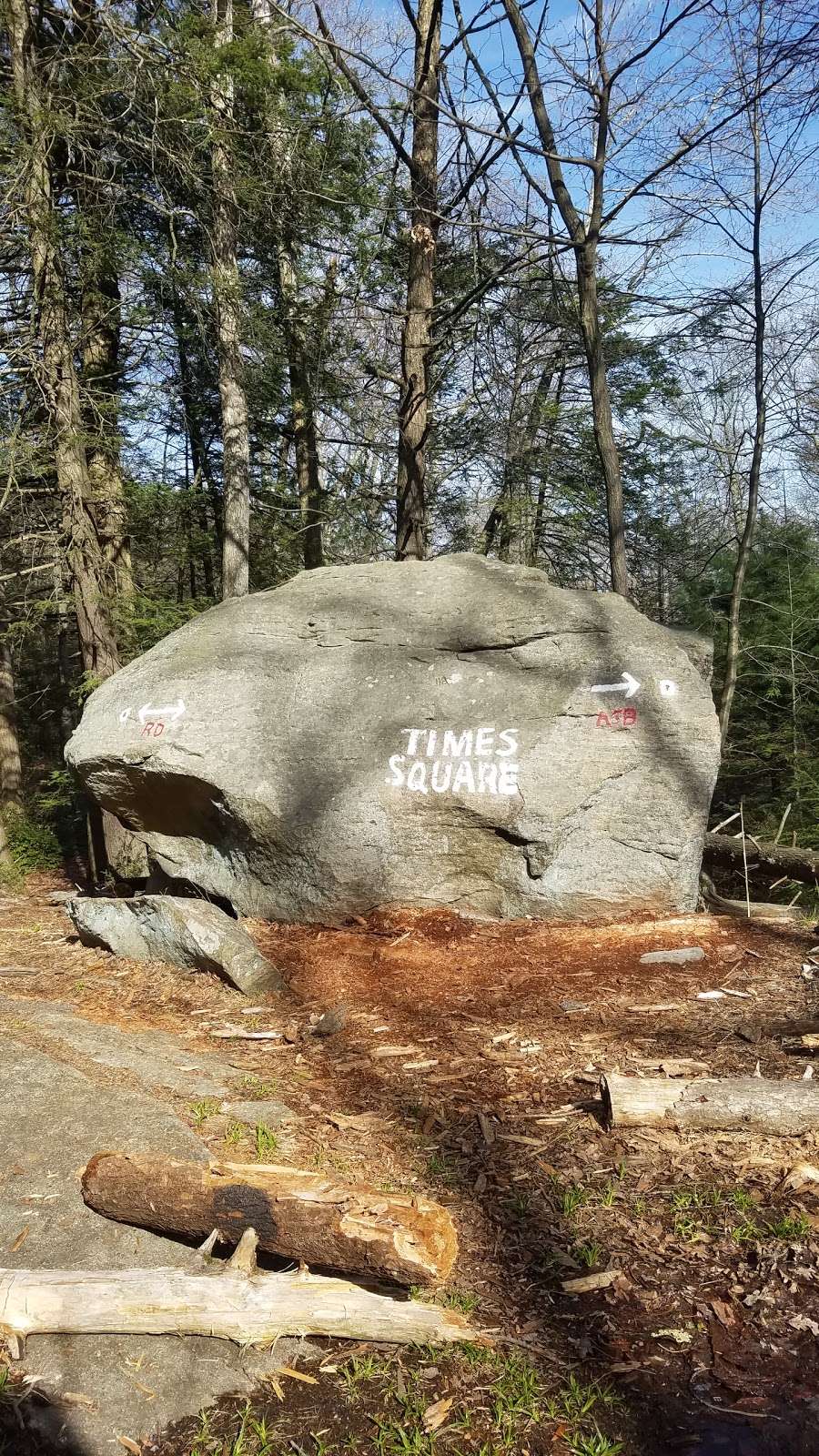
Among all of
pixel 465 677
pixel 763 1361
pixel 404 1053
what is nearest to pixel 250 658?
pixel 465 677

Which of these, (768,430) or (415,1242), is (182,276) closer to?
(768,430)

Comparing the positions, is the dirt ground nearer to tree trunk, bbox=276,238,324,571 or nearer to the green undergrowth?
the green undergrowth

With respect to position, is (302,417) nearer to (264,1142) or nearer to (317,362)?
(317,362)

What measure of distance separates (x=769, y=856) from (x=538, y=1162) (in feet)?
18.9

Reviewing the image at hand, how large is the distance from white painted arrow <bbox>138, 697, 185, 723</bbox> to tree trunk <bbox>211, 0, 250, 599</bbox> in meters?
3.81

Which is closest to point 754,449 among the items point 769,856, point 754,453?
point 754,453

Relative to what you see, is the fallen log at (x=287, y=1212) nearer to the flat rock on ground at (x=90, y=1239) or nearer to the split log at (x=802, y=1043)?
the flat rock on ground at (x=90, y=1239)

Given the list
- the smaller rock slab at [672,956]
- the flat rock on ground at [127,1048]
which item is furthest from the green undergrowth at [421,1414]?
the smaller rock slab at [672,956]

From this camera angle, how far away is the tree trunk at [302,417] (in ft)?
41.8

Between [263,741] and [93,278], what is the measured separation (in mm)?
6268

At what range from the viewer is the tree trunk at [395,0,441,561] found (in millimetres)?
11156

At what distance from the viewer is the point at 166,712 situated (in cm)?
698

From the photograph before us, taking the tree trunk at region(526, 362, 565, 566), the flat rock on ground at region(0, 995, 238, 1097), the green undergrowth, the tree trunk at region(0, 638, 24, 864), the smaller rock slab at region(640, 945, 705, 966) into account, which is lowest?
the green undergrowth

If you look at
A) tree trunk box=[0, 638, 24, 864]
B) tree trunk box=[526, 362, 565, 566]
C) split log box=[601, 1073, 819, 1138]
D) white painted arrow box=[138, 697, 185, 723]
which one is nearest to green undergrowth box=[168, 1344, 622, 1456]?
split log box=[601, 1073, 819, 1138]
